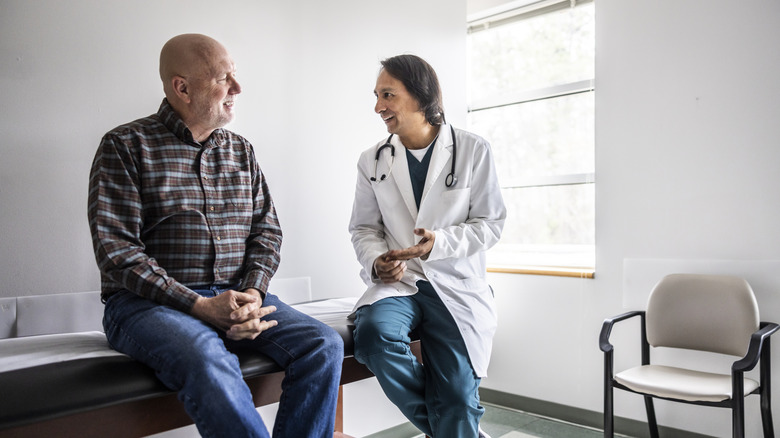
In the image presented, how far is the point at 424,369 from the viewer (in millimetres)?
1907

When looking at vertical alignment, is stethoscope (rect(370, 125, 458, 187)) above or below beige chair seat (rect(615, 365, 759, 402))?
above

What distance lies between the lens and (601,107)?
119 inches

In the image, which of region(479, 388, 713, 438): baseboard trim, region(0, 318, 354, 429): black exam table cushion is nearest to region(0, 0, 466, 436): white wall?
region(0, 318, 354, 429): black exam table cushion

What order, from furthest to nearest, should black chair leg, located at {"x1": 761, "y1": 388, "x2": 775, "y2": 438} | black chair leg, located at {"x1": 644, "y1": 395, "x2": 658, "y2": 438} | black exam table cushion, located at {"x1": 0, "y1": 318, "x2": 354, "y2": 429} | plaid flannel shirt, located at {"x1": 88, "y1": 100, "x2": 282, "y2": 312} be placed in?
black chair leg, located at {"x1": 644, "y1": 395, "x2": 658, "y2": 438} < black chair leg, located at {"x1": 761, "y1": 388, "x2": 775, "y2": 438} < plaid flannel shirt, located at {"x1": 88, "y1": 100, "x2": 282, "y2": 312} < black exam table cushion, located at {"x1": 0, "y1": 318, "x2": 354, "y2": 429}

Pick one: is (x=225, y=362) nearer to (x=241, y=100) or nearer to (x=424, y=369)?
(x=424, y=369)

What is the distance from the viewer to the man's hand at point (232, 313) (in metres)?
1.52

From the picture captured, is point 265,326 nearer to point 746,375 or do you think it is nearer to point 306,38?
point 306,38

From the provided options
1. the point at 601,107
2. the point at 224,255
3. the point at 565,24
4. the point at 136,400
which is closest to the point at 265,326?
the point at 224,255

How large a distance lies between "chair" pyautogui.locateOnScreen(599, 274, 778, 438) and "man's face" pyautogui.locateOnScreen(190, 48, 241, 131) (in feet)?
5.73

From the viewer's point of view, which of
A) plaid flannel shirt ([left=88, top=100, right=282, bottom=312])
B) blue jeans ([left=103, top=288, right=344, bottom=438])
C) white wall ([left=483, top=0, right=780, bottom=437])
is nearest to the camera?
blue jeans ([left=103, top=288, right=344, bottom=438])

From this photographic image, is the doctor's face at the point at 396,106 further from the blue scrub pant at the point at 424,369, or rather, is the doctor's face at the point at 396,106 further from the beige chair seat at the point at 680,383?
the beige chair seat at the point at 680,383

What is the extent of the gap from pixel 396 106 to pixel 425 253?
0.57 metres

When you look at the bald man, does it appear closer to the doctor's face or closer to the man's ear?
the man's ear

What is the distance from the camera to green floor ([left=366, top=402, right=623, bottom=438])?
288 cm
